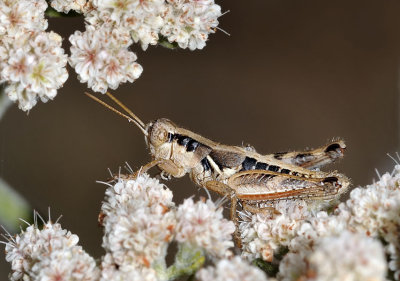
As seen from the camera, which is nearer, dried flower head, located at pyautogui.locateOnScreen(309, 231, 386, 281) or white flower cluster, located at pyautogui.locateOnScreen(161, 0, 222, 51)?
dried flower head, located at pyautogui.locateOnScreen(309, 231, 386, 281)

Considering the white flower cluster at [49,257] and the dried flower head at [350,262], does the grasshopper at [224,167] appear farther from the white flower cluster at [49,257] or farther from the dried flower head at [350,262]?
the dried flower head at [350,262]

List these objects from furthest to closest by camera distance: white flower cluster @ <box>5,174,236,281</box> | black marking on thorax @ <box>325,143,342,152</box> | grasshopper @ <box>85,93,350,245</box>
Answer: black marking on thorax @ <box>325,143,342,152</box> < grasshopper @ <box>85,93,350,245</box> < white flower cluster @ <box>5,174,236,281</box>

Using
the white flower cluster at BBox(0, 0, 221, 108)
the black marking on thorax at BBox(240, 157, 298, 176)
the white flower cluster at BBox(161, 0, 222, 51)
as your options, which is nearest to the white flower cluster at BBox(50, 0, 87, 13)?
the white flower cluster at BBox(0, 0, 221, 108)

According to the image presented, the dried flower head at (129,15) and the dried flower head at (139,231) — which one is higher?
the dried flower head at (129,15)

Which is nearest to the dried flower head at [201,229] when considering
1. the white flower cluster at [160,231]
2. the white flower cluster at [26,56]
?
the white flower cluster at [160,231]

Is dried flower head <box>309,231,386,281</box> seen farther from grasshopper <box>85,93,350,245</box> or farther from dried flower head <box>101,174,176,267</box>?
grasshopper <box>85,93,350,245</box>

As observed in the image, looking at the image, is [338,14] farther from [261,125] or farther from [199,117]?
[199,117]
